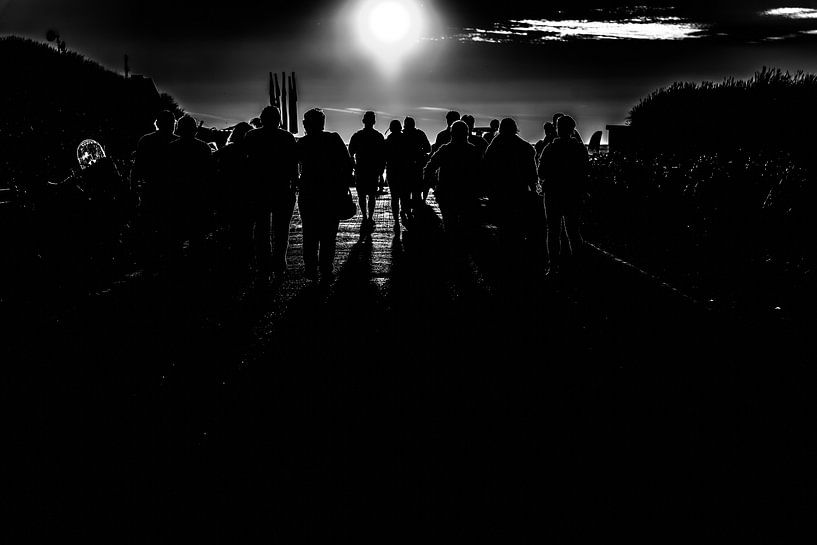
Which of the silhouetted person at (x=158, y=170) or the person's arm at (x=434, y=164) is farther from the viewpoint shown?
the person's arm at (x=434, y=164)

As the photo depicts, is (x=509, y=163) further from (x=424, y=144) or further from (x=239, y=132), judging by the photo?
(x=424, y=144)

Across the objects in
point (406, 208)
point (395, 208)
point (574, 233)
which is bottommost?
point (406, 208)

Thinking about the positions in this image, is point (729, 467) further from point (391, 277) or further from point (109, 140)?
point (109, 140)

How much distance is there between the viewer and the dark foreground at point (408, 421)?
4.02 meters

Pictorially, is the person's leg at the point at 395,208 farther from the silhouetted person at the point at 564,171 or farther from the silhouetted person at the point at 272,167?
the silhouetted person at the point at 272,167

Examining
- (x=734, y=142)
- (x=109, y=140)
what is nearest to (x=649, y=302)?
(x=734, y=142)

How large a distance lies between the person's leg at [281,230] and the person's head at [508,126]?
3.10 m

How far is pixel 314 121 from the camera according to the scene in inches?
423

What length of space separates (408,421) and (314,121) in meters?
6.01

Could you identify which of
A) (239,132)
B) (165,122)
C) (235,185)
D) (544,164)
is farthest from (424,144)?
(165,122)

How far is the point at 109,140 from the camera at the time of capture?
29.8 m

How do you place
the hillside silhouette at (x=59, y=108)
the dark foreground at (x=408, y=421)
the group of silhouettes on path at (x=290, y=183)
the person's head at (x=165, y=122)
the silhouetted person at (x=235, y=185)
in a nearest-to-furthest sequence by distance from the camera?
the dark foreground at (x=408, y=421)
the person's head at (x=165, y=122)
the group of silhouettes on path at (x=290, y=183)
the silhouetted person at (x=235, y=185)
the hillside silhouette at (x=59, y=108)

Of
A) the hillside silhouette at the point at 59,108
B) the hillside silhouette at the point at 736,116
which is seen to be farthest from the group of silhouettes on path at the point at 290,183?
the hillside silhouette at the point at 736,116

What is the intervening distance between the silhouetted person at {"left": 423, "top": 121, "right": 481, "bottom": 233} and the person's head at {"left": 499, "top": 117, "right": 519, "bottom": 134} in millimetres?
957
